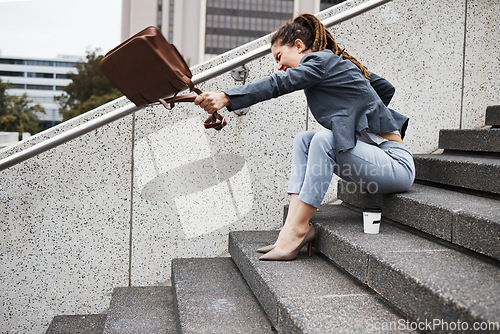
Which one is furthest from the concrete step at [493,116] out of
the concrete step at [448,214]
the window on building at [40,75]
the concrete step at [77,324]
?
the window on building at [40,75]

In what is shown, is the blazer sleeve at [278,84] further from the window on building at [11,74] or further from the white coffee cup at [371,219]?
the window on building at [11,74]

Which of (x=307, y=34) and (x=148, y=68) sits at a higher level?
(x=307, y=34)

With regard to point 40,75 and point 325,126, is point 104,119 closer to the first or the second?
point 325,126

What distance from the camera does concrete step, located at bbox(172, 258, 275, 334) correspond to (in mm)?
1865

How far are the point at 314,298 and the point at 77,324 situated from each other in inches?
66.6

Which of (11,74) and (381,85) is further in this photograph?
(11,74)

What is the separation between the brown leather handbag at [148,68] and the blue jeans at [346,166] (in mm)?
651

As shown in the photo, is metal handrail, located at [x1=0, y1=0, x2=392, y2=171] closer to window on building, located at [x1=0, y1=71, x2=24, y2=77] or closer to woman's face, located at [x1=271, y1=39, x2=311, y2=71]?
woman's face, located at [x1=271, y1=39, x2=311, y2=71]

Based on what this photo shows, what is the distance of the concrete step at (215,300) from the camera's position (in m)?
1.87

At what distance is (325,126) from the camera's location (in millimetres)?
2260

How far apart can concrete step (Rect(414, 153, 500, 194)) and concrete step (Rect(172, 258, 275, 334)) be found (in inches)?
48.6

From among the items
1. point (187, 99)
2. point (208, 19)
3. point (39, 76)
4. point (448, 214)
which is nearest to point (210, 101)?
point (187, 99)

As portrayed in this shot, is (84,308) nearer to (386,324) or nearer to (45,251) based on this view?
(45,251)

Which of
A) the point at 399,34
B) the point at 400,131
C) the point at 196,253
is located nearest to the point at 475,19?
the point at 399,34
